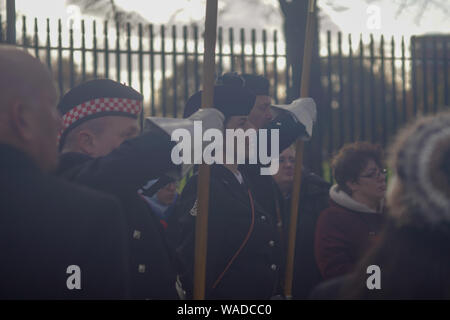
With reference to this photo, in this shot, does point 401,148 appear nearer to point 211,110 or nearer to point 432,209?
point 432,209

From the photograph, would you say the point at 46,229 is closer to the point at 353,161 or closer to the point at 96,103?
the point at 96,103

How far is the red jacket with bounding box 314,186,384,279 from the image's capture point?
3402mm

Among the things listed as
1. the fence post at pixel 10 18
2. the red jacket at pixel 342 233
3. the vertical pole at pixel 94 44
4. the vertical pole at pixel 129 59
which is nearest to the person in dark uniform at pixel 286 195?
the red jacket at pixel 342 233

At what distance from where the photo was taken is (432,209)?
1.63 m

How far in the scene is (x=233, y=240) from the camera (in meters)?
3.10

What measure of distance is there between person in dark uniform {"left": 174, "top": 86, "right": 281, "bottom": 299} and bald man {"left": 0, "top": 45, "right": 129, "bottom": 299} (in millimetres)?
1135

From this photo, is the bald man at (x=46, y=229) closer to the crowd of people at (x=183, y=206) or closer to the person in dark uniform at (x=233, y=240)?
the crowd of people at (x=183, y=206)

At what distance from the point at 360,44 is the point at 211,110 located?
513cm

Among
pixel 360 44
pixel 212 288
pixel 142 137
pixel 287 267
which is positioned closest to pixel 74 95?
pixel 142 137

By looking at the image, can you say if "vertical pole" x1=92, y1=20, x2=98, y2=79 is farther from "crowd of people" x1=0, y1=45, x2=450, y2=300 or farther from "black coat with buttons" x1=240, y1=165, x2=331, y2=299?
"black coat with buttons" x1=240, y1=165, x2=331, y2=299

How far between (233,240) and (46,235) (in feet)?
4.80

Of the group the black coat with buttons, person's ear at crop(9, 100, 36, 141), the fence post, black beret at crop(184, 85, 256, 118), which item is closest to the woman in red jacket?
the black coat with buttons

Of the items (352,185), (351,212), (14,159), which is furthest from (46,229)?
(352,185)
